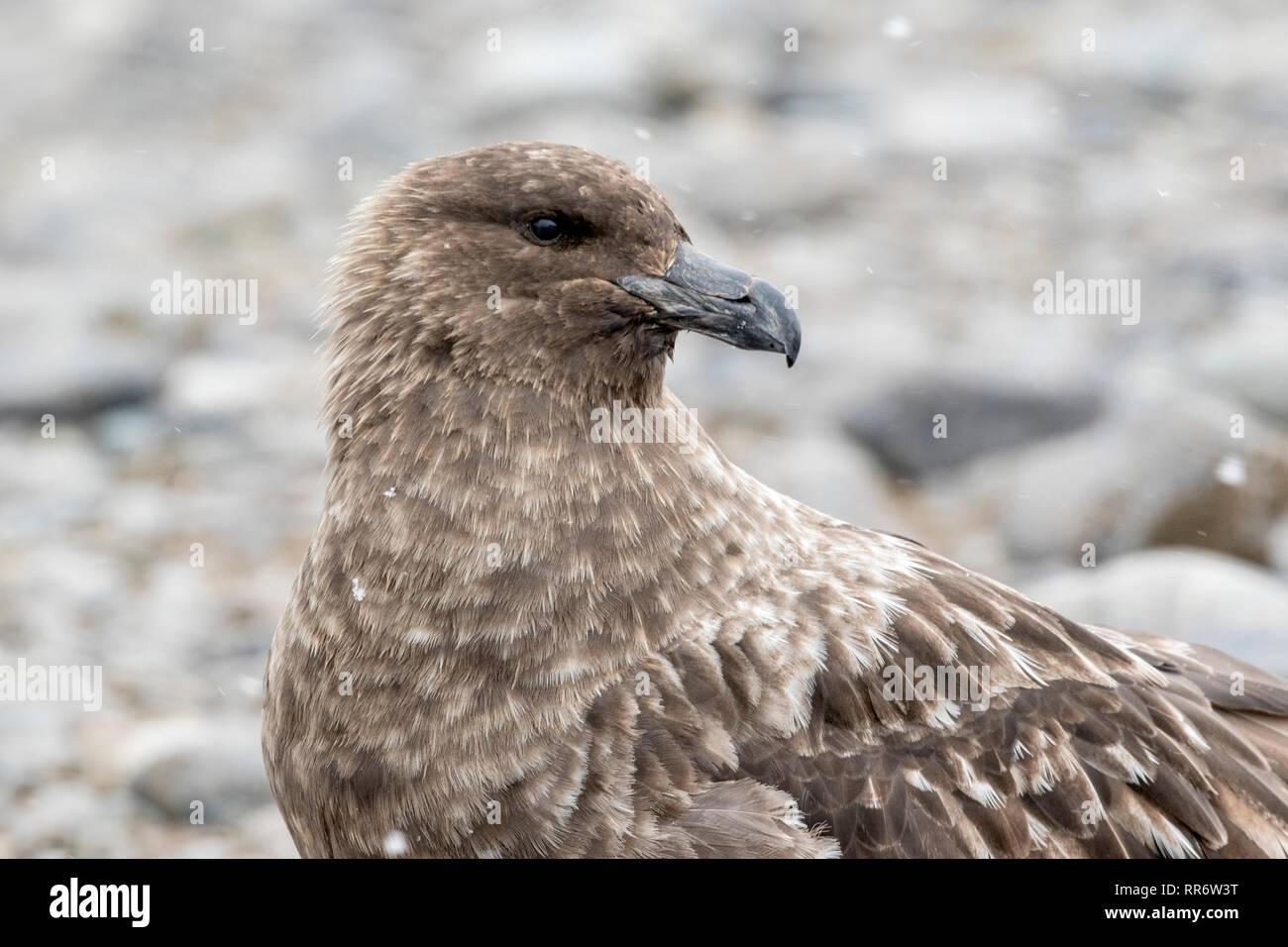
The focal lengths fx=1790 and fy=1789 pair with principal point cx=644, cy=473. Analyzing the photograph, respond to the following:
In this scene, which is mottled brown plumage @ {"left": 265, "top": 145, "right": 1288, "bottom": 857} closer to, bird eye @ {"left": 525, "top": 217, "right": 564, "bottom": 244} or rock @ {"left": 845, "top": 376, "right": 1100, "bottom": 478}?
bird eye @ {"left": 525, "top": 217, "right": 564, "bottom": 244}

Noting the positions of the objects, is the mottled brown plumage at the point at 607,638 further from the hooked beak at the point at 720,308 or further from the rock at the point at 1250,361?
the rock at the point at 1250,361

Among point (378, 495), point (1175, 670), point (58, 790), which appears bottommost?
point (58, 790)

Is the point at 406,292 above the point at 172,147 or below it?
below

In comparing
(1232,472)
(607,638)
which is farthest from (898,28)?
(607,638)

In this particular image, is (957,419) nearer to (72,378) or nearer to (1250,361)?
(1250,361)

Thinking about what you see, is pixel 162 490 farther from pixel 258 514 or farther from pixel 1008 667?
pixel 1008 667

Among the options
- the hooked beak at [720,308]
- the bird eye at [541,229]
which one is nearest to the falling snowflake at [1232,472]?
the hooked beak at [720,308]

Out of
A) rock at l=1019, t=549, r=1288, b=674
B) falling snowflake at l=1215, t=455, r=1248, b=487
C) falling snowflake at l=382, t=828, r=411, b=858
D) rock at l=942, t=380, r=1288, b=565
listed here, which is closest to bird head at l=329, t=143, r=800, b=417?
falling snowflake at l=382, t=828, r=411, b=858

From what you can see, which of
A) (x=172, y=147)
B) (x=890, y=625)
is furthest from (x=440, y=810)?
(x=172, y=147)
